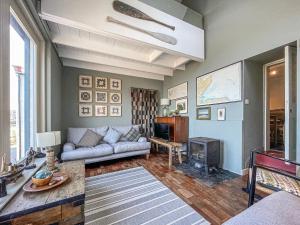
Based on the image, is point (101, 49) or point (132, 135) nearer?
point (101, 49)

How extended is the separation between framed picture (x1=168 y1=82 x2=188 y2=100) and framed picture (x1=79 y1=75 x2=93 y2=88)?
99.9 inches

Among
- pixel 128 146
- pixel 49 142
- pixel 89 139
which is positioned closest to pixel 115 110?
pixel 89 139

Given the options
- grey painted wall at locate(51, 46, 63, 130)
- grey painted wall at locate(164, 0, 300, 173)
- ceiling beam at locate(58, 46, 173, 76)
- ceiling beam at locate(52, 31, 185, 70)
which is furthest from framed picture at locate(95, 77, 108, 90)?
grey painted wall at locate(164, 0, 300, 173)

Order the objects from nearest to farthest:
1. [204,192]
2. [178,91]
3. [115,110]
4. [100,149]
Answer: [204,192], [100,149], [178,91], [115,110]

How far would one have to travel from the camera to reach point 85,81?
411 cm

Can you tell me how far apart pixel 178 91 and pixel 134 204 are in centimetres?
336

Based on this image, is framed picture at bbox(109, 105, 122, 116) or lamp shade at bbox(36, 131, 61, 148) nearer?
lamp shade at bbox(36, 131, 61, 148)

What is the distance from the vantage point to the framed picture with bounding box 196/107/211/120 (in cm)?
330

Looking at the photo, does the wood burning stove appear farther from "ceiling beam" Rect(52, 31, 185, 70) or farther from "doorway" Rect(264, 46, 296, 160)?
"ceiling beam" Rect(52, 31, 185, 70)

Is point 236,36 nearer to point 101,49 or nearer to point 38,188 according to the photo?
point 101,49

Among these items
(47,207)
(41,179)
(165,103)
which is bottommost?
(47,207)

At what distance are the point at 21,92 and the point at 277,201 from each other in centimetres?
298

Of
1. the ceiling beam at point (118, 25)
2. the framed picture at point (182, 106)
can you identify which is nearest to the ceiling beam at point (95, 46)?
the ceiling beam at point (118, 25)

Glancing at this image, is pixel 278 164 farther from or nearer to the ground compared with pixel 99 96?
nearer to the ground
